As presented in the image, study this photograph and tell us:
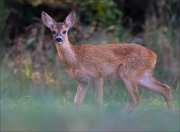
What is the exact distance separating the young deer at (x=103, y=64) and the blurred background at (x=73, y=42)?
243 mm

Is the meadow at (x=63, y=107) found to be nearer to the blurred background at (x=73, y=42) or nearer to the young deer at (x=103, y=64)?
the blurred background at (x=73, y=42)

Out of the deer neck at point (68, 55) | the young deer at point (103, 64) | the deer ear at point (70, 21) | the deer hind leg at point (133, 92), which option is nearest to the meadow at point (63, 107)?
the deer hind leg at point (133, 92)

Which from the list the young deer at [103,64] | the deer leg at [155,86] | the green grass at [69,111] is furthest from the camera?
the deer leg at [155,86]

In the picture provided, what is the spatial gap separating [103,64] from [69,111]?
3.10m

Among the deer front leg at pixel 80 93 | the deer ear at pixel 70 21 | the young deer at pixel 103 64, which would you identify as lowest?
the deer front leg at pixel 80 93

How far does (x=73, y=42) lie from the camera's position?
15602 mm

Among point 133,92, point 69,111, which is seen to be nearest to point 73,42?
point 133,92

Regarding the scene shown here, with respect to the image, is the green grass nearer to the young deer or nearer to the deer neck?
the young deer

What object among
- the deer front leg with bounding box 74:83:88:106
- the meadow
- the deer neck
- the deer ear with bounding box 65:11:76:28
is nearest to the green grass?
the meadow

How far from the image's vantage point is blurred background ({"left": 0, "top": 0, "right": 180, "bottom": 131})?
1075 cm

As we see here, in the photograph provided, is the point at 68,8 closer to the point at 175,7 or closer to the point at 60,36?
the point at 175,7

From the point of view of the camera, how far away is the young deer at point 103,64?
1093cm

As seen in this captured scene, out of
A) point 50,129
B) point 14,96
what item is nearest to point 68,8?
point 14,96

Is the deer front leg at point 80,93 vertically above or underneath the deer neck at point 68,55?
underneath
